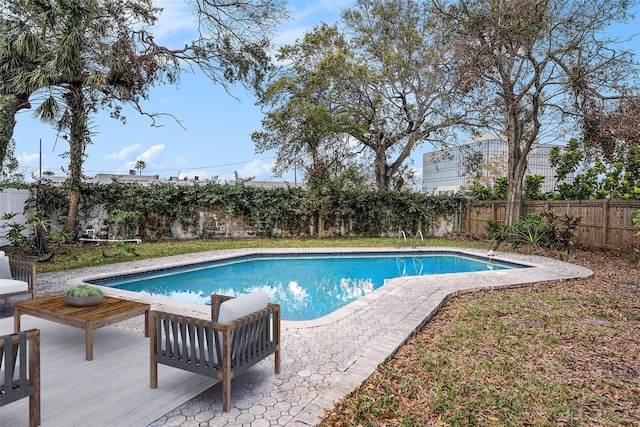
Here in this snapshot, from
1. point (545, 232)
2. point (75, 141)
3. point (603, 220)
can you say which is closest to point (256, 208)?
point (75, 141)

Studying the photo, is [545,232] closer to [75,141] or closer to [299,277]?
[299,277]

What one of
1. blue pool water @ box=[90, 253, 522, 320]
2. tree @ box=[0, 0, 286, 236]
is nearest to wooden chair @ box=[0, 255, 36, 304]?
blue pool water @ box=[90, 253, 522, 320]

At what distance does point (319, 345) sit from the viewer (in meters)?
4.23

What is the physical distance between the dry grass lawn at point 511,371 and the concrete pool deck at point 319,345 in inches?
7.0

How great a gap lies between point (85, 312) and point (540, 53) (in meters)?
15.5

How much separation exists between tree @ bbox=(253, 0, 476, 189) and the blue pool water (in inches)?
278

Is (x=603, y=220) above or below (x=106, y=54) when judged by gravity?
below

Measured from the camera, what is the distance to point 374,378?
345 centimetres

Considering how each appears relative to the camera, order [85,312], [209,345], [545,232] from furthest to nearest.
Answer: [545,232]
[85,312]
[209,345]

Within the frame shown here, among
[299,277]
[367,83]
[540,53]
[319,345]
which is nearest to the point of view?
[319,345]

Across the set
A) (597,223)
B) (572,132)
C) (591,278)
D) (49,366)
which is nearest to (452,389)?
(49,366)

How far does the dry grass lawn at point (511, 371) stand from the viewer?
291cm

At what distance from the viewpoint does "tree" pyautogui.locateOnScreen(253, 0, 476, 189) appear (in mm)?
16719

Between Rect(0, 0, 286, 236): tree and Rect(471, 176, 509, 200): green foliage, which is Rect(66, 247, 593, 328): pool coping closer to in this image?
Rect(0, 0, 286, 236): tree
